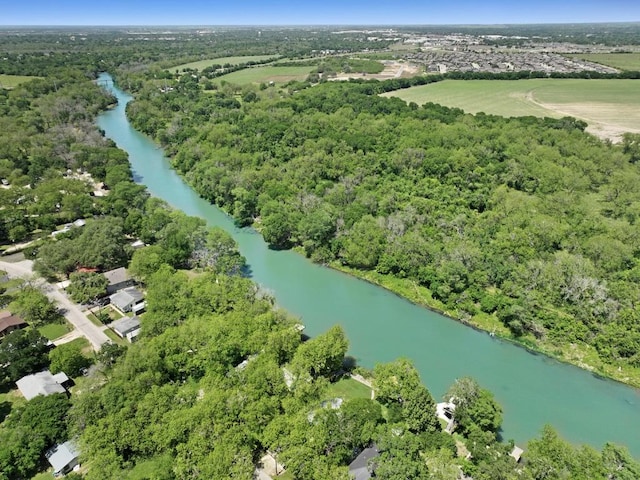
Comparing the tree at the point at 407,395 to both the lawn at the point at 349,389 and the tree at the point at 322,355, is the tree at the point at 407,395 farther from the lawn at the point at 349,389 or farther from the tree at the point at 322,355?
the tree at the point at 322,355

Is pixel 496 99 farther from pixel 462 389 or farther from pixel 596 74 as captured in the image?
pixel 462 389

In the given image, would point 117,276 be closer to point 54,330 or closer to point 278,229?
point 54,330

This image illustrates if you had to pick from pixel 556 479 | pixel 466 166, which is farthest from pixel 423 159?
pixel 556 479

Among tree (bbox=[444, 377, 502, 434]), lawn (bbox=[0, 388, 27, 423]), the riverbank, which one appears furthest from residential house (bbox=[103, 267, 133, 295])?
tree (bbox=[444, 377, 502, 434])

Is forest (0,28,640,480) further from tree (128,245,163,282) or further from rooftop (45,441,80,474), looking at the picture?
rooftop (45,441,80,474)

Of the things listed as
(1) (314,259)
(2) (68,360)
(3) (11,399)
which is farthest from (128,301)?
(1) (314,259)
